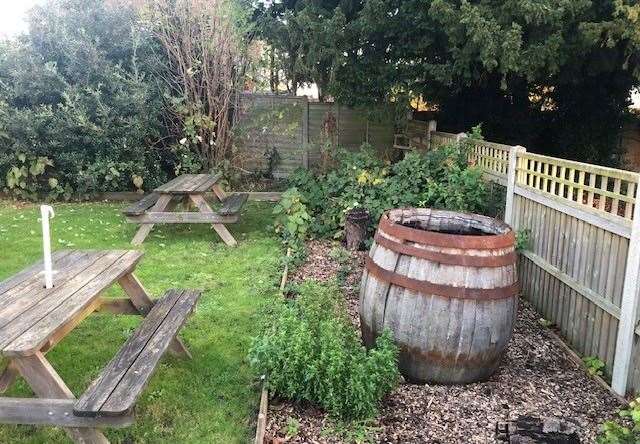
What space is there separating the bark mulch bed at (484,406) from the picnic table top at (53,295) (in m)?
1.16

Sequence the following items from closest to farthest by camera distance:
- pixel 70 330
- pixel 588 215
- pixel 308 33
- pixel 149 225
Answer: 1. pixel 70 330
2. pixel 588 215
3. pixel 149 225
4. pixel 308 33

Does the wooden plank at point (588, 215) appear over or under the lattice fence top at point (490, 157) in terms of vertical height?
under

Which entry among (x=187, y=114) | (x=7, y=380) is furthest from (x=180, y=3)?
(x=7, y=380)

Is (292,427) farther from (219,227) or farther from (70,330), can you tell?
(219,227)

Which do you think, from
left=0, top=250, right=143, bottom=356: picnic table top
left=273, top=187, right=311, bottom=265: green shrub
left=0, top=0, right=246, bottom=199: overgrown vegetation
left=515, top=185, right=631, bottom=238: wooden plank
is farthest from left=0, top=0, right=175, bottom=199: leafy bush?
left=515, top=185, right=631, bottom=238: wooden plank

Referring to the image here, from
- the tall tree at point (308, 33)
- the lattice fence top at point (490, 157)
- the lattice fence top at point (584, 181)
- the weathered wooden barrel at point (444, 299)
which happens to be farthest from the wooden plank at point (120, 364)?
the tall tree at point (308, 33)

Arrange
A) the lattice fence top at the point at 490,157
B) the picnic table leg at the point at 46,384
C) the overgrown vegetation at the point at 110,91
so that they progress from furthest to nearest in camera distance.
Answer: the overgrown vegetation at the point at 110,91
the lattice fence top at the point at 490,157
the picnic table leg at the point at 46,384

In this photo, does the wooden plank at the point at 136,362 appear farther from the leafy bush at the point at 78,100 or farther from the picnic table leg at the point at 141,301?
the leafy bush at the point at 78,100

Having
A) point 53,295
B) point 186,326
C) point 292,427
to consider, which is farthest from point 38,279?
point 292,427

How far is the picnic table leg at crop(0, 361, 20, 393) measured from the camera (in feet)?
10.1

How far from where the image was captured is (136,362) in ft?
8.73

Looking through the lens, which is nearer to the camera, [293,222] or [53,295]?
Result: [53,295]

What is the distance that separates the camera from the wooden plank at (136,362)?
2.25m

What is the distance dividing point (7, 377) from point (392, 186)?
442 centimetres
